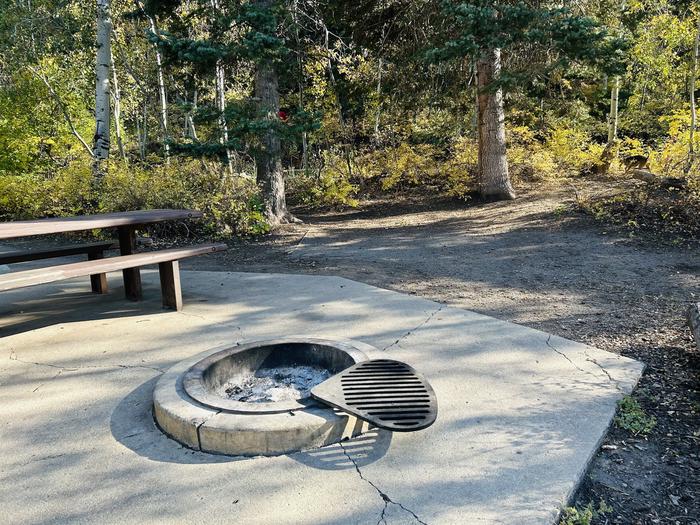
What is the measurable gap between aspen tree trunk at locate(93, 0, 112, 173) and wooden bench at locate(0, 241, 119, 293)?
589cm

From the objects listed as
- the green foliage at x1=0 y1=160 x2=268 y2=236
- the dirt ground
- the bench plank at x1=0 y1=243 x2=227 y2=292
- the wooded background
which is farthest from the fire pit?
the green foliage at x1=0 y1=160 x2=268 y2=236

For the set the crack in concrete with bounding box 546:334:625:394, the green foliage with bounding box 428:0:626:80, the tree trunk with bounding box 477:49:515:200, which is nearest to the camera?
the crack in concrete with bounding box 546:334:625:394

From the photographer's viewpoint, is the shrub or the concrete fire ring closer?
the concrete fire ring

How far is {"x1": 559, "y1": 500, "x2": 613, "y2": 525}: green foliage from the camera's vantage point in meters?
2.08

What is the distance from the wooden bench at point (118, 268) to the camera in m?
3.70

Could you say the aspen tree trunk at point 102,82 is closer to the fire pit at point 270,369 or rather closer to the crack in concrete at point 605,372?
the fire pit at point 270,369

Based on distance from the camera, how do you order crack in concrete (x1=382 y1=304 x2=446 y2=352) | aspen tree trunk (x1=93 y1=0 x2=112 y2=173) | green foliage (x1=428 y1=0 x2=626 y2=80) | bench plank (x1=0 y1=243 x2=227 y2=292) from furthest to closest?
aspen tree trunk (x1=93 y1=0 x2=112 y2=173) < green foliage (x1=428 y1=0 x2=626 y2=80) < crack in concrete (x1=382 y1=304 x2=446 y2=352) < bench plank (x1=0 y1=243 x2=227 y2=292)

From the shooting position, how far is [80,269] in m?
4.05

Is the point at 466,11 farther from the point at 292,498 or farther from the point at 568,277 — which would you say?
the point at 292,498

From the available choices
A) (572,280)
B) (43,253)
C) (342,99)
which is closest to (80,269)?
(43,253)

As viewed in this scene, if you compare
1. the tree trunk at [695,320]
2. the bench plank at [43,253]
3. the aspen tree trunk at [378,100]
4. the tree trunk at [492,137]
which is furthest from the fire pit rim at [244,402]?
the aspen tree trunk at [378,100]

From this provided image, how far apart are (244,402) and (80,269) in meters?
2.02

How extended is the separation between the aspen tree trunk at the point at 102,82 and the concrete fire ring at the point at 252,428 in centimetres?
977

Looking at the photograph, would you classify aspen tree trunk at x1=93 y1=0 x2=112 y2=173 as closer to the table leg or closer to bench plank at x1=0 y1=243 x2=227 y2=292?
the table leg
